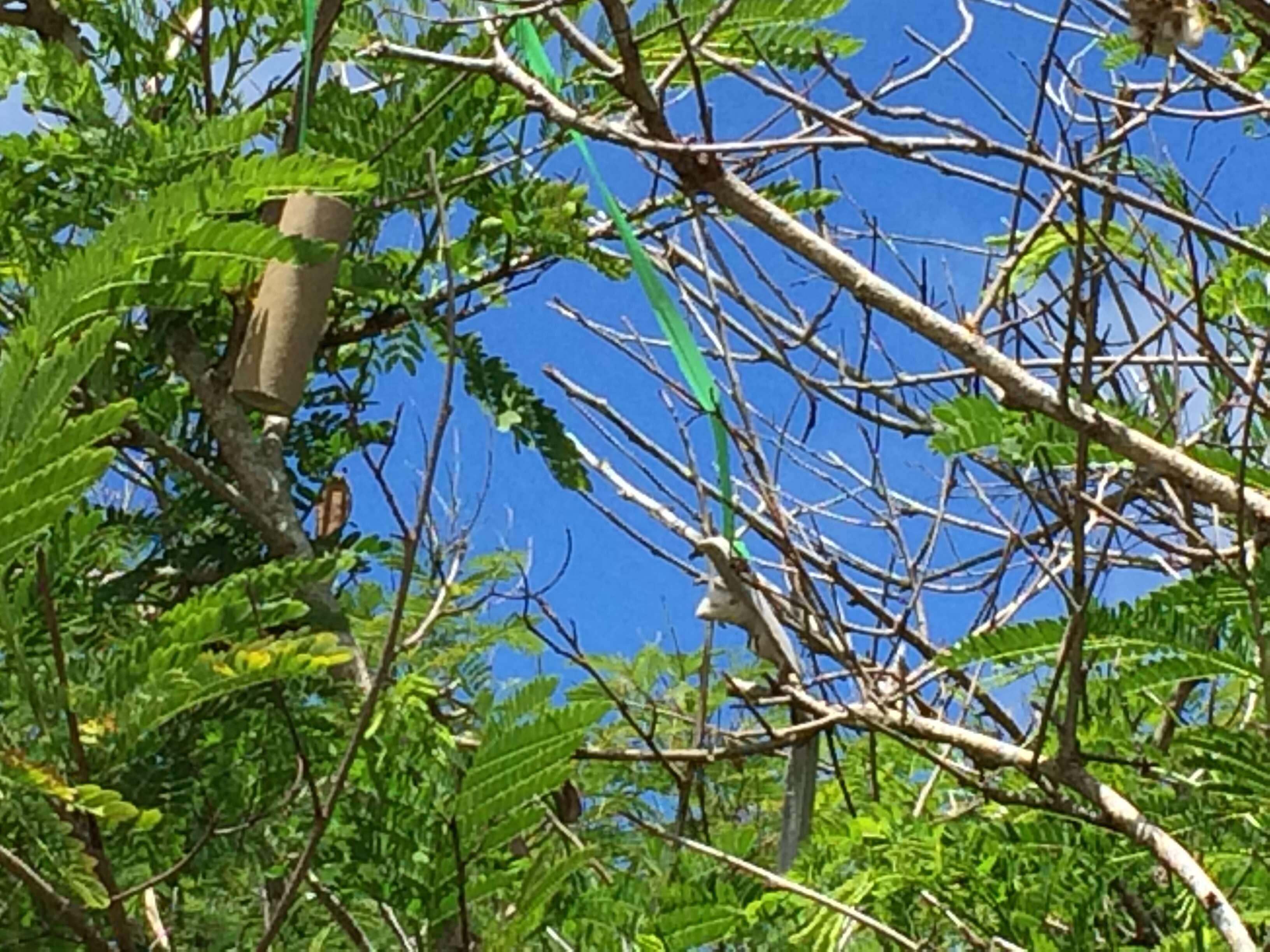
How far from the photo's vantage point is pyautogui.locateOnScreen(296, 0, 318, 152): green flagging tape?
4.62 ft

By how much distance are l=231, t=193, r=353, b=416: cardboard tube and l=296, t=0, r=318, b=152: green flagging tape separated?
0.64 feet

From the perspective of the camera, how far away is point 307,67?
139 centimetres

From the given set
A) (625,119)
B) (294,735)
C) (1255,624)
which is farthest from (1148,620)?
(625,119)

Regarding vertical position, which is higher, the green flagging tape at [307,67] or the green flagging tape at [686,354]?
the green flagging tape at [307,67]

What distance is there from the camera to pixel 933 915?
4.33 feet

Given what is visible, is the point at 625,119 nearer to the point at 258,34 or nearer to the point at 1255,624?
the point at 258,34

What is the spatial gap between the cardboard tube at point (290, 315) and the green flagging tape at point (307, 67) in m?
0.19

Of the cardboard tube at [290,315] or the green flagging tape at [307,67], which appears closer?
the cardboard tube at [290,315]

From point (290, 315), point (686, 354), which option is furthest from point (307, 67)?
point (686, 354)

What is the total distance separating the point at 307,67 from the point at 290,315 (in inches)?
11.4

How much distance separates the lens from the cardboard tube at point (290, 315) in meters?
1.23

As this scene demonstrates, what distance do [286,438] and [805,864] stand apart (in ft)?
2.71

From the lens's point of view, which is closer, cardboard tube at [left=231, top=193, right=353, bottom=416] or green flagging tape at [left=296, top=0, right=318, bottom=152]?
cardboard tube at [left=231, top=193, right=353, bottom=416]

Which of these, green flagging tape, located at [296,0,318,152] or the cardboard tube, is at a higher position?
green flagging tape, located at [296,0,318,152]
